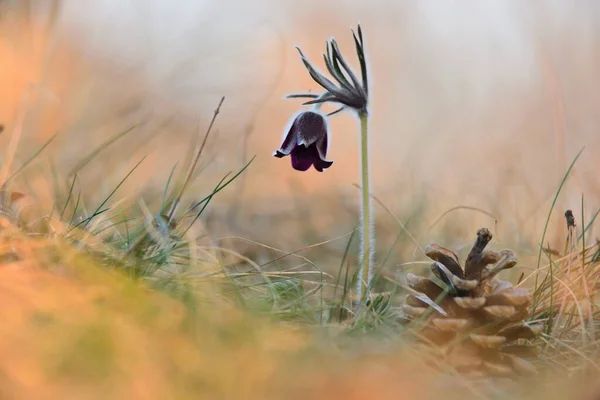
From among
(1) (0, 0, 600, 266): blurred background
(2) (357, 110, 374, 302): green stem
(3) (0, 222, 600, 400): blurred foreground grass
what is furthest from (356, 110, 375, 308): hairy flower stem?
(1) (0, 0, 600, 266): blurred background

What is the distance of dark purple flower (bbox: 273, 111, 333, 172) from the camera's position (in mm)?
917

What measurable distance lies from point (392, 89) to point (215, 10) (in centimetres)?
69

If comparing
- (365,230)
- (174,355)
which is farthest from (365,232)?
(174,355)

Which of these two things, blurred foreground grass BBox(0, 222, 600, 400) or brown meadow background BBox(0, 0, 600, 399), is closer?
blurred foreground grass BBox(0, 222, 600, 400)

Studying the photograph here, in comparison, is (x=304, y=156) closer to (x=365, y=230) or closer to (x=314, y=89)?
(x=365, y=230)

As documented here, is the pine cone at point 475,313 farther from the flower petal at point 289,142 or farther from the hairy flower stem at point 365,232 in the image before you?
the flower petal at point 289,142

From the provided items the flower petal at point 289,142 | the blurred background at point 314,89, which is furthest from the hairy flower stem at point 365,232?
the blurred background at point 314,89

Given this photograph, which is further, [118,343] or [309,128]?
[309,128]

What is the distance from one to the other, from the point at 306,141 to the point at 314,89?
1.31m

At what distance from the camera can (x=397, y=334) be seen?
642mm

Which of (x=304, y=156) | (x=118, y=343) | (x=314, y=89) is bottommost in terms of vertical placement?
(x=118, y=343)

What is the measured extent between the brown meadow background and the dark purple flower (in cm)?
37

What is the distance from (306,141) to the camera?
35.9 inches

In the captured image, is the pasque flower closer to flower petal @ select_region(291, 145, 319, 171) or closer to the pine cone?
flower petal @ select_region(291, 145, 319, 171)
